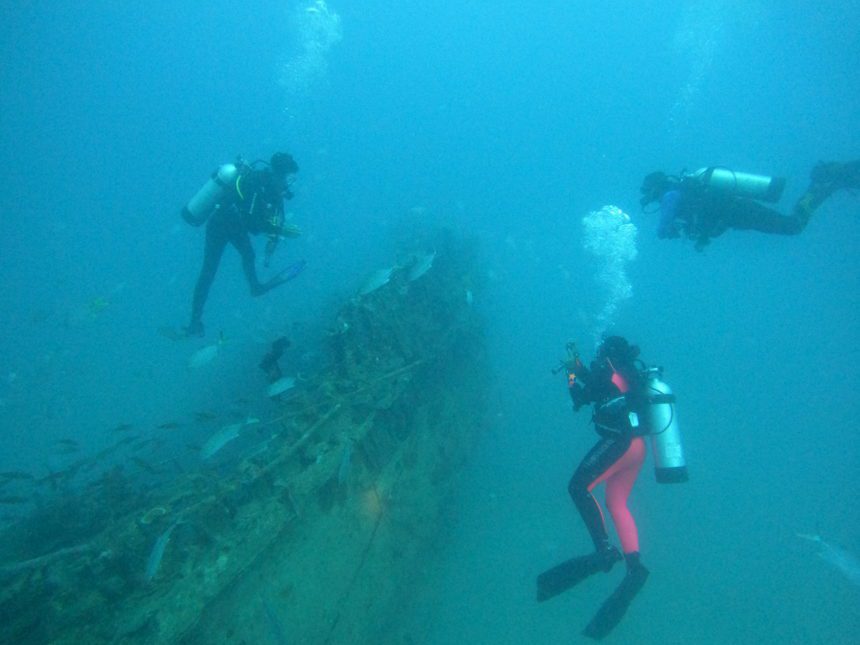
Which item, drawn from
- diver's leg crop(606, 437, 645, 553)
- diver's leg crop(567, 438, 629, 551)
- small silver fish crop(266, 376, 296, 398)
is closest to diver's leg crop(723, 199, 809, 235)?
diver's leg crop(606, 437, 645, 553)

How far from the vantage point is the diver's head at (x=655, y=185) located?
26.5 feet

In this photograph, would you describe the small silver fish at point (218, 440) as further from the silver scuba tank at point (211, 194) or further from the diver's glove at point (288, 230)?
the silver scuba tank at point (211, 194)

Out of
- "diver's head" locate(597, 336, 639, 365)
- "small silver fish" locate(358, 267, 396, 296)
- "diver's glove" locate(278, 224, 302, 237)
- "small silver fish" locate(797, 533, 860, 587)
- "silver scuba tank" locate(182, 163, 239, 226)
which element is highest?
"silver scuba tank" locate(182, 163, 239, 226)

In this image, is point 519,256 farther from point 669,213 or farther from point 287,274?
point 287,274

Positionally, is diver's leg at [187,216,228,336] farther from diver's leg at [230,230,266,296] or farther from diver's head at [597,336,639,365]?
diver's head at [597,336,639,365]

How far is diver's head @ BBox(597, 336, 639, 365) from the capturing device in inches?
227

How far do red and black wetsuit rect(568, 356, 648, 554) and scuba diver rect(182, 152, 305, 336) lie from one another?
541 centimetres

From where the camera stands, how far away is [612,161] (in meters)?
55.9

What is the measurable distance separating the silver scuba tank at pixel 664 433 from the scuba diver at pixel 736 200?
3286 millimetres

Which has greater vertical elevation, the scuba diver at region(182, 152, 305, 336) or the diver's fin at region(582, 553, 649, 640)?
the scuba diver at region(182, 152, 305, 336)

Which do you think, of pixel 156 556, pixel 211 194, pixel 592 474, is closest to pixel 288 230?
pixel 211 194

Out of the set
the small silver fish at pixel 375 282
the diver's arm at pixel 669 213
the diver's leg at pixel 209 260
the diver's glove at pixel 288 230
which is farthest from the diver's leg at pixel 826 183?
the diver's leg at pixel 209 260

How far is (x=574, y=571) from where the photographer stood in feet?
16.9

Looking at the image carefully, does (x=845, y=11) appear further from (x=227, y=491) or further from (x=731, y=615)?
(x=227, y=491)
